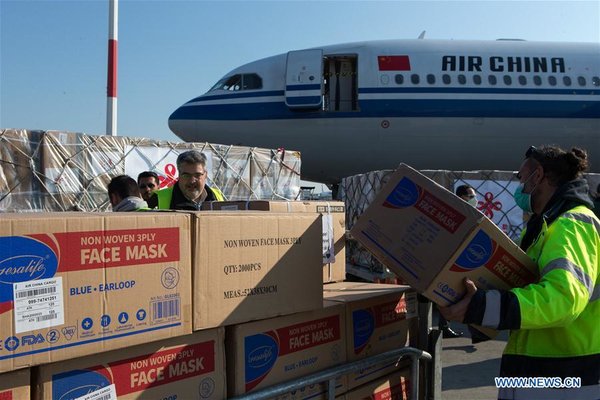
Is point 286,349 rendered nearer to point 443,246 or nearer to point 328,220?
point 443,246

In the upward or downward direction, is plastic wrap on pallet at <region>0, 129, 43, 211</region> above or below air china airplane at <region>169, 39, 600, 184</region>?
below

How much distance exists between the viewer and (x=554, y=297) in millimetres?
1838

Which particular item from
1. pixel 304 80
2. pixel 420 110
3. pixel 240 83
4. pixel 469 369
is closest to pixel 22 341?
pixel 469 369

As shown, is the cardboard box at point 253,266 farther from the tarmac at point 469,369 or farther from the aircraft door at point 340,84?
the aircraft door at point 340,84

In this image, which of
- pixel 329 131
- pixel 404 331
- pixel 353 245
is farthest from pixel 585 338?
pixel 329 131

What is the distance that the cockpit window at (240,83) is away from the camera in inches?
520

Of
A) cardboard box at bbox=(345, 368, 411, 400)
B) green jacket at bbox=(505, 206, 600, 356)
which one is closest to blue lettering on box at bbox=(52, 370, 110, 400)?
cardboard box at bbox=(345, 368, 411, 400)

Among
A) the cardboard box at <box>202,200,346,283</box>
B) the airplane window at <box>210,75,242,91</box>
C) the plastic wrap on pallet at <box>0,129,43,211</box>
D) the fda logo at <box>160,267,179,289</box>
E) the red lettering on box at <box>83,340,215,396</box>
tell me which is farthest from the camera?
the airplane window at <box>210,75,242,91</box>

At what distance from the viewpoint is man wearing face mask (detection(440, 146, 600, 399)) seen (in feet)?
6.11

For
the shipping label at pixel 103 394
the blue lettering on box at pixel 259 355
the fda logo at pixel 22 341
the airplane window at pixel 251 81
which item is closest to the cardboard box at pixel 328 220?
the blue lettering on box at pixel 259 355

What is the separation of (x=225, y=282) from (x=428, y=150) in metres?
11.4

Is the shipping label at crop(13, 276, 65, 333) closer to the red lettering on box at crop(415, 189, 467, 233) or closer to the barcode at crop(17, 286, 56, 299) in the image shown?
the barcode at crop(17, 286, 56, 299)

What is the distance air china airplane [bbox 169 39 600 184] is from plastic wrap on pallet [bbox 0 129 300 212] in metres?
3.60

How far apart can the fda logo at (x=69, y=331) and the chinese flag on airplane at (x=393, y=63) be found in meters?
11.9
